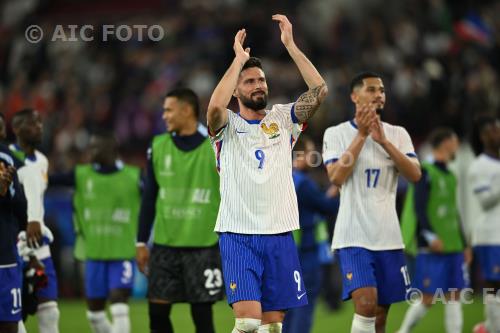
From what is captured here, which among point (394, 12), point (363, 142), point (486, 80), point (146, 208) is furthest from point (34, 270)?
point (394, 12)

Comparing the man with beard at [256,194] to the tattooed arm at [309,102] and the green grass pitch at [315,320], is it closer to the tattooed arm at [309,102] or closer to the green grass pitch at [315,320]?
the tattooed arm at [309,102]

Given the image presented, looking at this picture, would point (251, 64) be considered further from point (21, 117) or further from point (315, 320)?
point (315, 320)

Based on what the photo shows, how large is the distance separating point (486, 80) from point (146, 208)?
1067 centimetres

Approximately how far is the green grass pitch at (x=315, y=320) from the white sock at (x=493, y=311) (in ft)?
7.16

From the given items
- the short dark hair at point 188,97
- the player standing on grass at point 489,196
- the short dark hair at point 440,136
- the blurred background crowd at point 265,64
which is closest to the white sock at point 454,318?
the player standing on grass at point 489,196

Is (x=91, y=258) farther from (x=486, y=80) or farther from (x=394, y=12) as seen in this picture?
(x=394, y=12)

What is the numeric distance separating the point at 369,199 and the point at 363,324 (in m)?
1.21

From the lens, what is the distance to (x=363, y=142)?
29.9 feet

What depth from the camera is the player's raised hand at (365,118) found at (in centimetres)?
903

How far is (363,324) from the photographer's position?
A: 899 centimetres

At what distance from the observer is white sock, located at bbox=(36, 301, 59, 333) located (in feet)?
34.1

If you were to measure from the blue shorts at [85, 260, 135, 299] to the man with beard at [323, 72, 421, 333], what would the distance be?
3456mm

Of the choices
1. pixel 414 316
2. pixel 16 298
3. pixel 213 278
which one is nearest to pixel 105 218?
pixel 213 278

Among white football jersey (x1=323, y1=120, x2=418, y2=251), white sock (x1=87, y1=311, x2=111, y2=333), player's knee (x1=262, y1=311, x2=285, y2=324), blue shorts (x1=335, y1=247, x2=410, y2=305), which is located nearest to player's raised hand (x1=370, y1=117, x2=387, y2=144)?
white football jersey (x1=323, y1=120, x2=418, y2=251)
